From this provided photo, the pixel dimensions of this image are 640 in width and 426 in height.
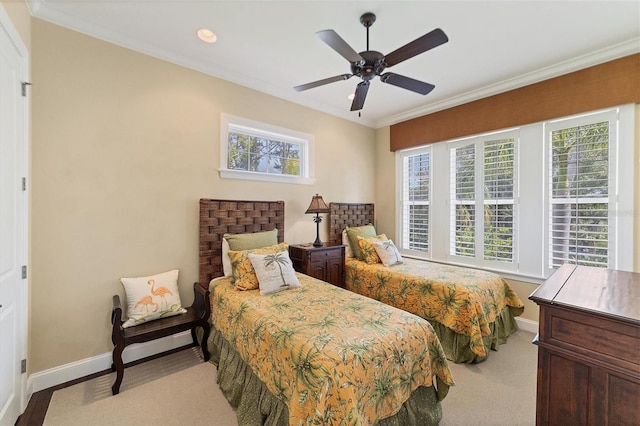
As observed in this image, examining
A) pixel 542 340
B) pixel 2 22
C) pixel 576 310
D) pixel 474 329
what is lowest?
pixel 474 329

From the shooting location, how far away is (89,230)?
2.36 metres

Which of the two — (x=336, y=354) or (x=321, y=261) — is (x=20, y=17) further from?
(x=321, y=261)

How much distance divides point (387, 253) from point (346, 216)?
3.60 feet

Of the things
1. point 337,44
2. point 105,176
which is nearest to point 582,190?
point 337,44

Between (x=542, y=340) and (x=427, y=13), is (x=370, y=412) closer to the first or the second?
(x=542, y=340)

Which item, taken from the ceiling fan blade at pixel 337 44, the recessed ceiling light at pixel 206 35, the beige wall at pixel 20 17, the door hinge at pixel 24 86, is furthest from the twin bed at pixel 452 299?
the beige wall at pixel 20 17

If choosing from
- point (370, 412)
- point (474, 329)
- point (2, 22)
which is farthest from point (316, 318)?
point (2, 22)

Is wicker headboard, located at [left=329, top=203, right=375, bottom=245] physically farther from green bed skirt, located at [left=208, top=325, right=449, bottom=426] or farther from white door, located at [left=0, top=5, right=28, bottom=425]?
white door, located at [left=0, top=5, right=28, bottom=425]

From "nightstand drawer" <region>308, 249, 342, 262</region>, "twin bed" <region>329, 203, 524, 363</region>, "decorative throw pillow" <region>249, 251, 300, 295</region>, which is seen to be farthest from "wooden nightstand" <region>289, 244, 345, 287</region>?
"decorative throw pillow" <region>249, 251, 300, 295</region>

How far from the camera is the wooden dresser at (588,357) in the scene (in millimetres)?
1096

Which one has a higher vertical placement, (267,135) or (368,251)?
(267,135)

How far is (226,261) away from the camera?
2.88 metres

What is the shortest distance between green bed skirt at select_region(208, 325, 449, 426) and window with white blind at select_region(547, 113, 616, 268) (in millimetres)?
2391

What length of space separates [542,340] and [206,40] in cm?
336
